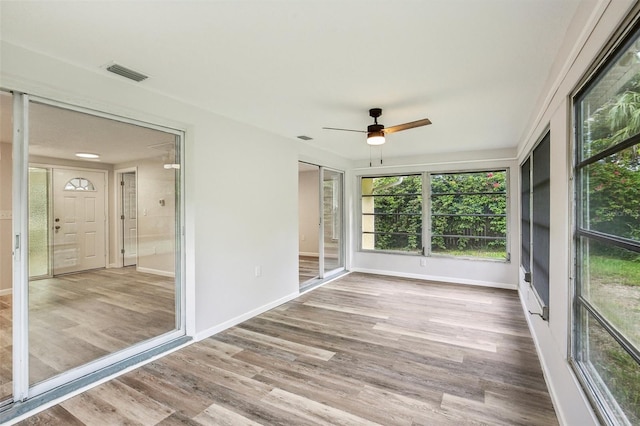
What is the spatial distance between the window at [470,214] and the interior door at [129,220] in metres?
5.06

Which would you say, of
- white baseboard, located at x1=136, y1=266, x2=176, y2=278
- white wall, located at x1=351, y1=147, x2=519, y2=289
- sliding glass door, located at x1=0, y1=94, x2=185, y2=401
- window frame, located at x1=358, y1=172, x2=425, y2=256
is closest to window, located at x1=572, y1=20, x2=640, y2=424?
sliding glass door, located at x1=0, y1=94, x2=185, y2=401

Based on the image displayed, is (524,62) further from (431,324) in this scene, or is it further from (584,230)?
(431,324)

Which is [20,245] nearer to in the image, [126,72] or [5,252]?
[126,72]

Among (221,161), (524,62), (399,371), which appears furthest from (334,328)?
(524,62)

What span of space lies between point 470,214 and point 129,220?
576cm

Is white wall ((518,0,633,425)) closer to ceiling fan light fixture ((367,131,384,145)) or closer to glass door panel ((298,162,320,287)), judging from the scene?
ceiling fan light fixture ((367,131,384,145))

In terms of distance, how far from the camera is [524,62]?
7.30 feet

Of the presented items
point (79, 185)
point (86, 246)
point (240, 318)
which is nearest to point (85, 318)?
point (240, 318)

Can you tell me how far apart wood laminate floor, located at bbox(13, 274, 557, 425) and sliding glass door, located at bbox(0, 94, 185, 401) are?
0.49 m

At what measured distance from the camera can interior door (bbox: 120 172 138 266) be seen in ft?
14.8

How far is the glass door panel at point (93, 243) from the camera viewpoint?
256 centimetres

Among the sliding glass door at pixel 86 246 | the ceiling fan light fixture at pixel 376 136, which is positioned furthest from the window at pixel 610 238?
the sliding glass door at pixel 86 246

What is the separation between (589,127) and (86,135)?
4488 millimetres

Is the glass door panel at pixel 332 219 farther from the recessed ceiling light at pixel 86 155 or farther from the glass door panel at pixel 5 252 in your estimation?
the glass door panel at pixel 5 252
